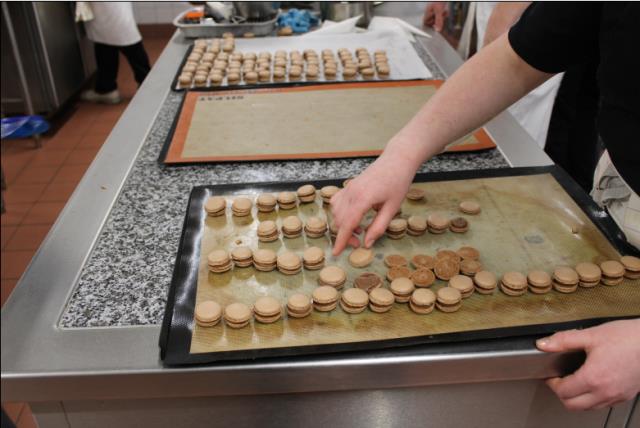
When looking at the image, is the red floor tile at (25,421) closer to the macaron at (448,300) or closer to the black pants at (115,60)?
the macaron at (448,300)

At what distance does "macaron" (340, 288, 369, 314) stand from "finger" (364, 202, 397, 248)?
0.12 m

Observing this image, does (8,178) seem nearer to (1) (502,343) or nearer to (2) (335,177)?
(2) (335,177)

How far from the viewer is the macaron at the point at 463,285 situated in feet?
2.88

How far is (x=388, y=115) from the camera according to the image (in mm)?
1562

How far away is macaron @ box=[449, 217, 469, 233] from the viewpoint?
1.05 meters

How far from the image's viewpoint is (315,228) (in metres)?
1.03

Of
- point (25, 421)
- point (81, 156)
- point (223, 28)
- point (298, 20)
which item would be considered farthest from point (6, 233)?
point (298, 20)

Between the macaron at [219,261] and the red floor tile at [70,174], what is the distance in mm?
2639

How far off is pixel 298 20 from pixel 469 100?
152 centimetres

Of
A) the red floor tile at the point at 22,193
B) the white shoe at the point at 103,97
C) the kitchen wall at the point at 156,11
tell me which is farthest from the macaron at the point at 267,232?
the kitchen wall at the point at 156,11

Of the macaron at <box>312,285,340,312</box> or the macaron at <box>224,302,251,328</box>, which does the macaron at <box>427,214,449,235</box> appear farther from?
the macaron at <box>224,302,251,328</box>

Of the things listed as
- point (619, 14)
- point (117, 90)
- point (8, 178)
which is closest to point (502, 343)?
point (619, 14)

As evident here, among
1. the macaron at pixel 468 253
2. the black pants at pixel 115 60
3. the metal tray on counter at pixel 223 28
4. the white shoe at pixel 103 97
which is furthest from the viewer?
the white shoe at pixel 103 97

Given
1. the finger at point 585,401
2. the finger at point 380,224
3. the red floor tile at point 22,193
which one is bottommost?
the red floor tile at point 22,193
